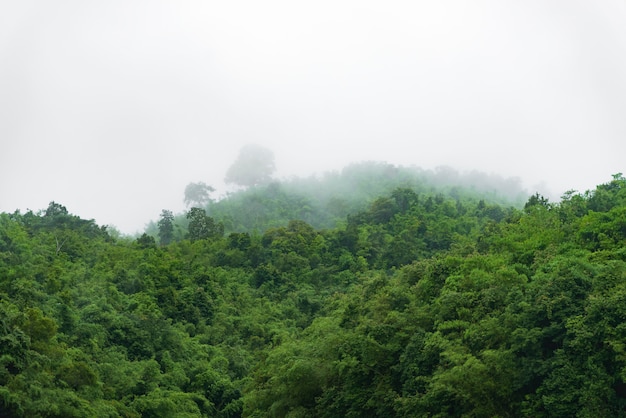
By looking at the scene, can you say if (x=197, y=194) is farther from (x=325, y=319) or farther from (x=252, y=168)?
(x=325, y=319)

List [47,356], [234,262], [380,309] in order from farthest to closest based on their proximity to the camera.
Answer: [234,262], [380,309], [47,356]

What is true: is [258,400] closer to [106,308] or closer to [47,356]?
[47,356]

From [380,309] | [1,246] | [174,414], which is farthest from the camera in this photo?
[1,246]

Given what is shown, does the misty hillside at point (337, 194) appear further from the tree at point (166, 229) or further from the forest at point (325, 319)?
the forest at point (325, 319)

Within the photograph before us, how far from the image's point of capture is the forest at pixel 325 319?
19.2 meters

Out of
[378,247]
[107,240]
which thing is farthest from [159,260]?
[378,247]

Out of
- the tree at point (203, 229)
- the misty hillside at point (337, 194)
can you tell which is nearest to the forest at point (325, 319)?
the tree at point (203, 229)

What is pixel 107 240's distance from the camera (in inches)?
2101

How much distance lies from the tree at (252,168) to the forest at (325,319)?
27.8 meters

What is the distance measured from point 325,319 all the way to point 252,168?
5179 cm

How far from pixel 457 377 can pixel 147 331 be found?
1841 cm

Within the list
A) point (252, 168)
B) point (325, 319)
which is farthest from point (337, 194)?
point (325, 319)

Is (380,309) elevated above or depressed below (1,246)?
below

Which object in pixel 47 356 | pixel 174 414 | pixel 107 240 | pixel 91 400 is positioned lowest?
pixel 174 414
